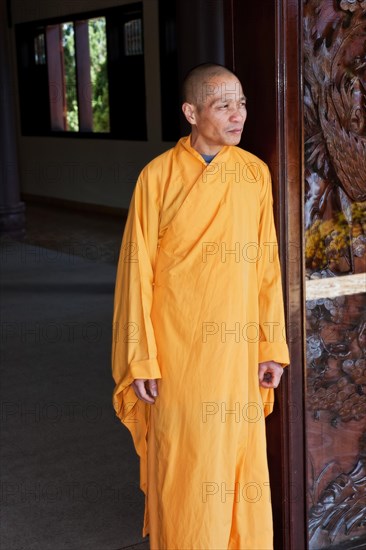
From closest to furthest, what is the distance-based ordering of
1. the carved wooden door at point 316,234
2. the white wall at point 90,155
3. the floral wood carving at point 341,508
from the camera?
1. the carved wooden door at point 316,234
2. the floral wood carving at point 341,508
3. the white wall at point 90,155

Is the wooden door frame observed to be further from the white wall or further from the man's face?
the white wall

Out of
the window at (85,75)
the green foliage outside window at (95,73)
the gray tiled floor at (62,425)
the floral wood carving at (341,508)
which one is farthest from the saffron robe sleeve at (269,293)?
the green foliage outside window at (95,73)

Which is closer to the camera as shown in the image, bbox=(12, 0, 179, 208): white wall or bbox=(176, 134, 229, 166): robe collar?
bbox=(176, 134, 229, 166): robe collar

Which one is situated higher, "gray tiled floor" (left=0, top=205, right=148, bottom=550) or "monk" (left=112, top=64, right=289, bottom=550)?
"monk" (left=112, top=64, right=289, bottom=550)

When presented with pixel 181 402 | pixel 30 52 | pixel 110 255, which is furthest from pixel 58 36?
pixel 181 402

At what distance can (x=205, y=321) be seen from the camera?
2141 millimetres

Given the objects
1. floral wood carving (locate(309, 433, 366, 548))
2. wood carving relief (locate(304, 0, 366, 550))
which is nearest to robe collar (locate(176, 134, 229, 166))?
wood carving relief (locate(304, 0, 366, 550))

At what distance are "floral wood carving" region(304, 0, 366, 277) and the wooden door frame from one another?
2.8 inches

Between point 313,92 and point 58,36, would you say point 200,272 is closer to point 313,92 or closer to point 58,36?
point 313,92

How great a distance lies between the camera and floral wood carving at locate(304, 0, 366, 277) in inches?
93.0

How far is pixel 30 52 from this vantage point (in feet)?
38.9

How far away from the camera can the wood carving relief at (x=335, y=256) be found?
7.80 feet

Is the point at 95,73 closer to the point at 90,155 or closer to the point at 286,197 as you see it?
the point at 90,155

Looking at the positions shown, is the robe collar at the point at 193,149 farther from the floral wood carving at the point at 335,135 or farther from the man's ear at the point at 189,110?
the floral wood carving at the point at 335,135
